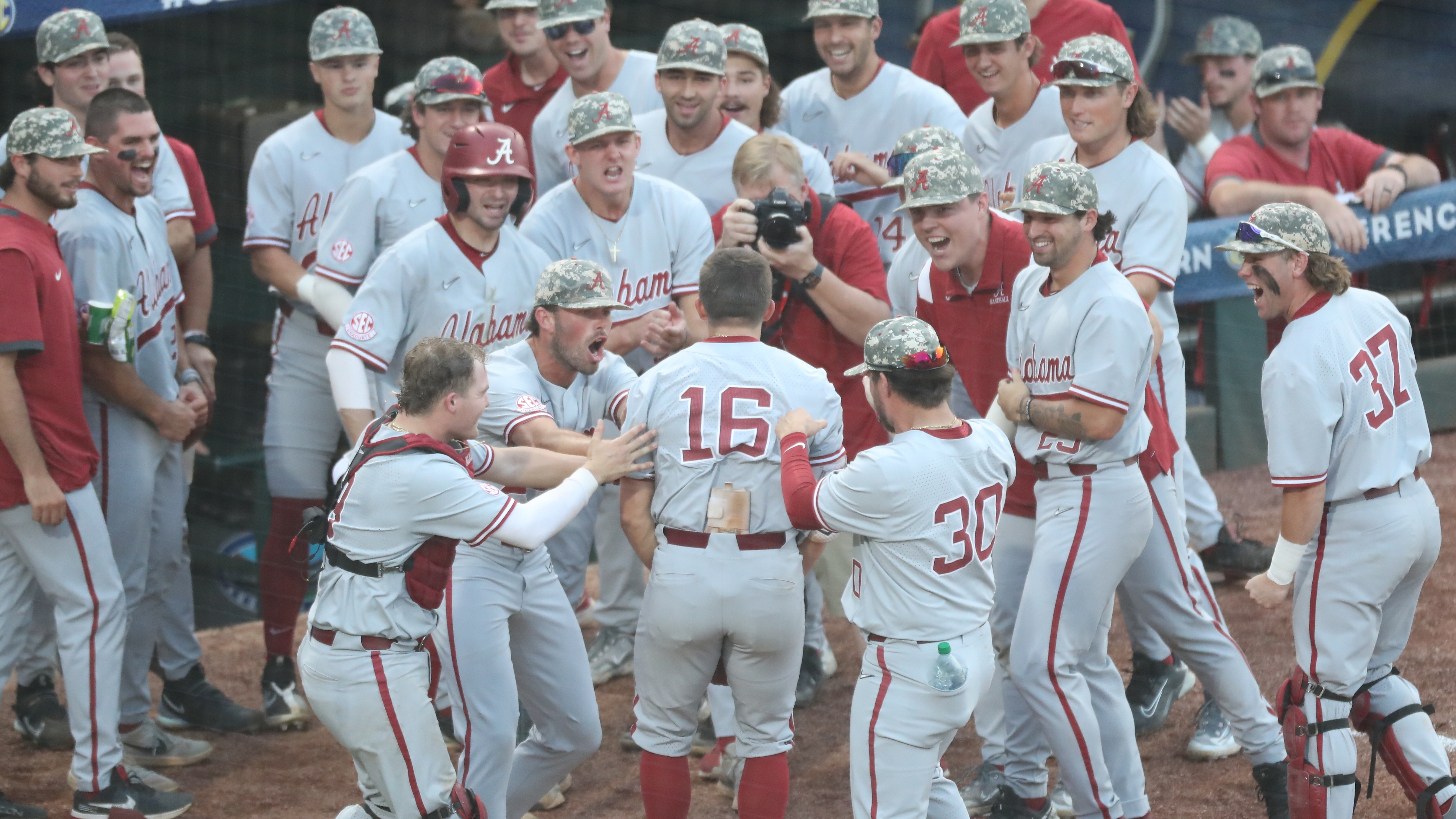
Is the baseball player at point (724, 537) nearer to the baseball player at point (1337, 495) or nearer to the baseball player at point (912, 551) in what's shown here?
the baseball player at point (912, 551)

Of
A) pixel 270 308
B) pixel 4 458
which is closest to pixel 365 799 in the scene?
pixel 4 458

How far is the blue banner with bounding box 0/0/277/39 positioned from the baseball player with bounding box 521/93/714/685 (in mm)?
2020

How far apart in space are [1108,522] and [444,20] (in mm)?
4820

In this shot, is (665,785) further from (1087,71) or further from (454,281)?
(1087,71)

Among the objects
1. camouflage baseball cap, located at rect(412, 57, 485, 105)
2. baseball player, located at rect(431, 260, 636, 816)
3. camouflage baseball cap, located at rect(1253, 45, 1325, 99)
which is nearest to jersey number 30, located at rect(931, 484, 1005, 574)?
baseball player, located at rect(431, 260, 636, 816)

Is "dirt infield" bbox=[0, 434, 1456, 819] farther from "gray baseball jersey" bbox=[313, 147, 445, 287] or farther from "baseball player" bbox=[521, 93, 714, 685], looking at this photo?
"gray baseball jersey" bbox=[313, 147, 445, 287]

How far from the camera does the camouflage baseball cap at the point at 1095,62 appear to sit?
14.1 ft

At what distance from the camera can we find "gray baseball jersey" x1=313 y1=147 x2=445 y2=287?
4.67m

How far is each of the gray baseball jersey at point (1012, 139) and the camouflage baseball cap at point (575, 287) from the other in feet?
5.46

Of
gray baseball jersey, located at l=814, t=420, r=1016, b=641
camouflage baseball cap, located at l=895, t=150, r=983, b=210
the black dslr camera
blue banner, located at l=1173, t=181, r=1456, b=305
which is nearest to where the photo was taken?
gray baseball jersey, located at l=814, t=420, r=1016, b=641

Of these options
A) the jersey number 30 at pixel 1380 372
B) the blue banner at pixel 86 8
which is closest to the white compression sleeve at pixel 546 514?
the jersey number 30 at pixel 1380 372

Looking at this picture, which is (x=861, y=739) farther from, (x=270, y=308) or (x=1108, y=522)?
(x=270, y=308)

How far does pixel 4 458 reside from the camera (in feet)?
13.5

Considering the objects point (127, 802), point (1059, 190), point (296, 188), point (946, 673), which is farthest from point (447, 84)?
point (946, 673)
